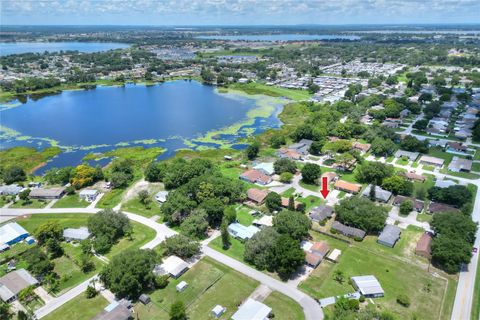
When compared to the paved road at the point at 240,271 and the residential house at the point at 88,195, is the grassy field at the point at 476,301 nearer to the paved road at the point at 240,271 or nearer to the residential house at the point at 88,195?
the paved road at the point at 240,271

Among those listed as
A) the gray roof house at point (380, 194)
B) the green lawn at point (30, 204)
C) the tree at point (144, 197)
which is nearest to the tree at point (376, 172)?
the gray roof house at point (380, 194)

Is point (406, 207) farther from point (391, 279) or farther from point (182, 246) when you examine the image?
point (182, 246)

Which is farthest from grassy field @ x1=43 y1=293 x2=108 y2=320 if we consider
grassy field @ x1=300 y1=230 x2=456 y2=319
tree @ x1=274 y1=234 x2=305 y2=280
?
grassy field @ x1=300 y1=230 x2=456 y2=319

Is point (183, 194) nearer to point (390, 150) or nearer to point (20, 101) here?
point (390, 150)

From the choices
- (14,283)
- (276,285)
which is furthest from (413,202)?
(14,283)

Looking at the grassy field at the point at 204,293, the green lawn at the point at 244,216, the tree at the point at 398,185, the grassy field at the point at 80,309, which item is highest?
the tree at the point at 398,185

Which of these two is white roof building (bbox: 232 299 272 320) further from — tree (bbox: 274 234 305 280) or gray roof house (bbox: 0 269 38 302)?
gray roof house (bbox: 0 269 38 302)

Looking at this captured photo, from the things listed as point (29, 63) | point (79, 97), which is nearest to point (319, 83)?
point (79, 97)
